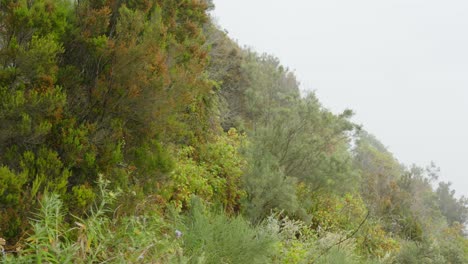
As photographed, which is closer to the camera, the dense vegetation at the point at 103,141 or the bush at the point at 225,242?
the dense vegetation at the point at 103,141

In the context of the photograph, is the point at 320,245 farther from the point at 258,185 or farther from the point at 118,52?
the point at 118,52

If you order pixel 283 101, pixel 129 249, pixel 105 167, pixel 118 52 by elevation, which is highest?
pixel 283 101

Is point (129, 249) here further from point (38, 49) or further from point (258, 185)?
point (258, 185)

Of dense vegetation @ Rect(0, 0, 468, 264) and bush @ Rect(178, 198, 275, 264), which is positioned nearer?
dense vegetation @ Rect(0, 0, 468, 264)

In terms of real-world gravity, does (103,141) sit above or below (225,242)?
above

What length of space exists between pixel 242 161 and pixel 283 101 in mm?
3440

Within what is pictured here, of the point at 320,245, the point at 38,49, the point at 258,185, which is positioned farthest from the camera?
the point at 258,185

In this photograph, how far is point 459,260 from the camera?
29.8 feet

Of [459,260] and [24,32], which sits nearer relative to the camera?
[24,32]

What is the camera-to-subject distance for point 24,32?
3.40 m

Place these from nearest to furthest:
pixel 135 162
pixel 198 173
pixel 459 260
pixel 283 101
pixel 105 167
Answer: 1. pixel 105 167
2. pixel 135 162
3. pixel 198 173
4. pixel 459 260
5. pixel 283 101

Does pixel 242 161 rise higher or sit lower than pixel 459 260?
lower

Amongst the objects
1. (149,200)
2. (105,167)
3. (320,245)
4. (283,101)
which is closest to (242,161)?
(320,245)

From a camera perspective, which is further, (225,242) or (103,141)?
(225,242)
